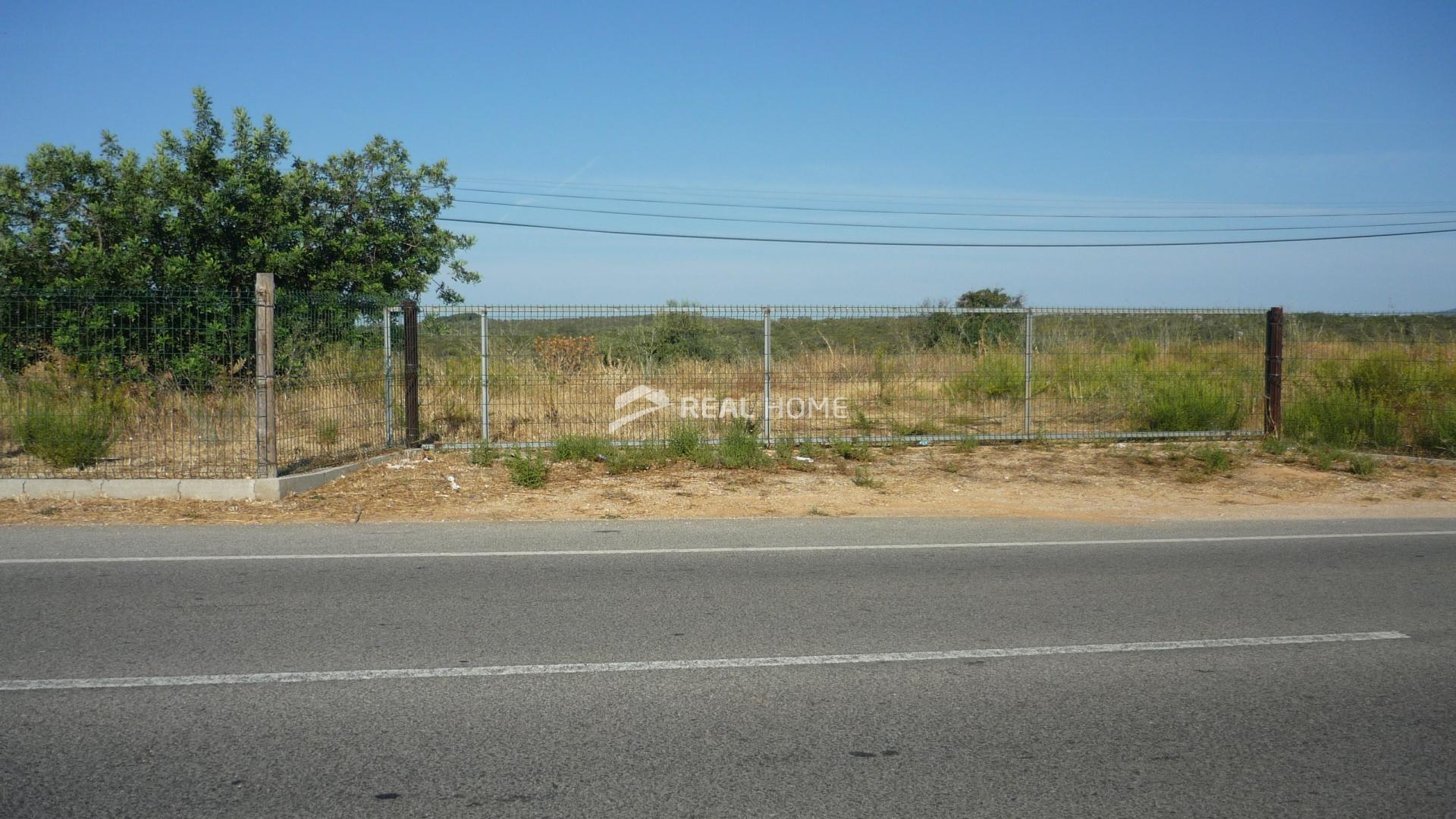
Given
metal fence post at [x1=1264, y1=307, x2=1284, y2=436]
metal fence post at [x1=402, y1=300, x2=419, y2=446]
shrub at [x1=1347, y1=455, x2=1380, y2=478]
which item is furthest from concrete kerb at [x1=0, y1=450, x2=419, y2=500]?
metal fence post at [x1=1264, y1=307, x2=1284, y2=436]

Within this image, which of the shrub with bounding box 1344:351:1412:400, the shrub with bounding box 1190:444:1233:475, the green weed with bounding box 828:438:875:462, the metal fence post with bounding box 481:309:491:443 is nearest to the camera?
the metal fence post with bounding box 481:309:491:443

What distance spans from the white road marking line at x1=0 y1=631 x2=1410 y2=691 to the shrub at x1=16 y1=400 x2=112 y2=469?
26.6ft

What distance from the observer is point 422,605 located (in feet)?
22.2

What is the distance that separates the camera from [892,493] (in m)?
12.7

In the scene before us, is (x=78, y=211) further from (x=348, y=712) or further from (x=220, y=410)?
(x=348, y=712)

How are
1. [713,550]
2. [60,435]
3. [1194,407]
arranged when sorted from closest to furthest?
[713,550], [60,435], [1194,407]

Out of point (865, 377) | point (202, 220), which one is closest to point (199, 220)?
point (202, 220)

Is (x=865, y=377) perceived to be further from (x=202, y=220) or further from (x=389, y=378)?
(x=202, y=220)

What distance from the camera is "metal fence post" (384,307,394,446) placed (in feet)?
45.6

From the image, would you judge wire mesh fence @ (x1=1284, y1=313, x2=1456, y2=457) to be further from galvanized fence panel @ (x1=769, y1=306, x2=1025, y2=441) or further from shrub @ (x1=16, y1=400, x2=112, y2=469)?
shrub @ (x1=16, y1=400, x2=112, y2=469)

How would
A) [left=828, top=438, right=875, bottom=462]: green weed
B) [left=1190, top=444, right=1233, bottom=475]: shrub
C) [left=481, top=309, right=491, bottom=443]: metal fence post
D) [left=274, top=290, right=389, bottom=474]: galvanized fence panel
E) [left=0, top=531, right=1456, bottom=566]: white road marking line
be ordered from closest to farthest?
[left=0, top=531, right=1456, bottom=566]: white road marking line, [left=274, top=290, right=389, bottom=474]: galvanized fence panel, [left=481, top=309, right=491, bottom=443]: metal fence post, [left=1190, top=444, right=1233, bottom=475]: shrub, [left=828, top=438, right=875, bottom=462]: green weed

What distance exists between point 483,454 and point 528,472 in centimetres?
111

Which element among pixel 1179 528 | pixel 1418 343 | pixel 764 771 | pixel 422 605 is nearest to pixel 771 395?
pixel 1179 528

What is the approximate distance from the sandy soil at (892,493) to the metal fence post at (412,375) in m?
0.60
